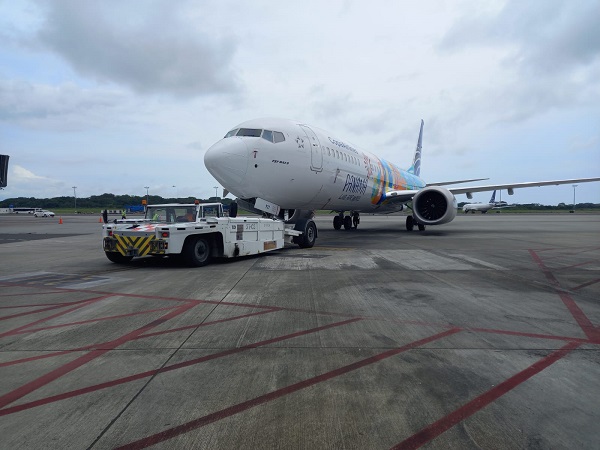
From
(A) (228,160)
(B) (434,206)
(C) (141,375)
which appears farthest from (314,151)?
(C) (141,375)

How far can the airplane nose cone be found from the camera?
12.6m

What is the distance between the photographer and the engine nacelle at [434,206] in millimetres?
20391

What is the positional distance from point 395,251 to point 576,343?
973cm

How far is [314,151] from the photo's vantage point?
1524 centimetres

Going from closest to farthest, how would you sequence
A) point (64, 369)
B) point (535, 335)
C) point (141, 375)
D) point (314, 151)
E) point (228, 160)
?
point (141, 375) → point (64, 369) → point (535, 335) → point (228, 160) → point (314, 151)

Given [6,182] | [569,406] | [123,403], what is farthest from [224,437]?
[6,182]

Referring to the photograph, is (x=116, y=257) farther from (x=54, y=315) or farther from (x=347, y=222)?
(x=347, y=222)

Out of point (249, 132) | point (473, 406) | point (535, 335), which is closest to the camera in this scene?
point (473, 406)

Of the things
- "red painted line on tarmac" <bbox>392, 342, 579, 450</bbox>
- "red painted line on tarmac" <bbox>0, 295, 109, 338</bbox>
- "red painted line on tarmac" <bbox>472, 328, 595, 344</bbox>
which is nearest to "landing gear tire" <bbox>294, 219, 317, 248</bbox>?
"red painted line on tarmac" <bbox>0, 295, 109, 338</bbox>

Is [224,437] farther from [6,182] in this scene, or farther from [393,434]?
[6,182]

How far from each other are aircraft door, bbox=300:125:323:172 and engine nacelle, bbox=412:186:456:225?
7652 millimetres

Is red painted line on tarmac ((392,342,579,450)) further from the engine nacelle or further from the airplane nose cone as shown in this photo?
the engine nacelle

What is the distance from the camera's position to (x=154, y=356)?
4105mm

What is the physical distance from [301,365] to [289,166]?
10.6 meters
